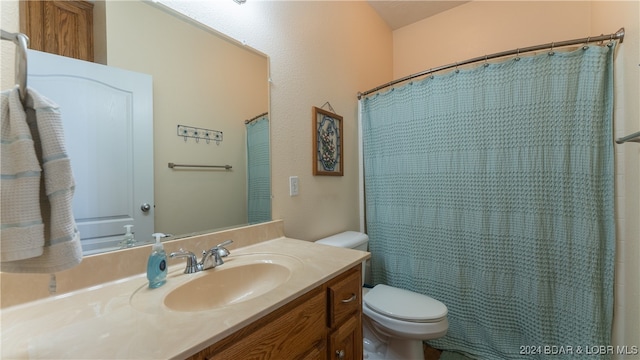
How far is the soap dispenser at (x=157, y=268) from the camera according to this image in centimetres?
72

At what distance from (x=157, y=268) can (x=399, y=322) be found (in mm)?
1121

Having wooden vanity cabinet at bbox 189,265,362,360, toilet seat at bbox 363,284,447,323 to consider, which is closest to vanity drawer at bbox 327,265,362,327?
wooden vanity cabinet at bbox 189,265,362,360

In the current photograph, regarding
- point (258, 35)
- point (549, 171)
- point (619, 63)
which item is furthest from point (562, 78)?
point (258, 35)

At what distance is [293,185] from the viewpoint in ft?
4.57

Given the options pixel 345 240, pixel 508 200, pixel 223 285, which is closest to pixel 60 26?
pixel 223 285

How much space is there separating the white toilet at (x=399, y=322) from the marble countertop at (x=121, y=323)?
2.34 feet

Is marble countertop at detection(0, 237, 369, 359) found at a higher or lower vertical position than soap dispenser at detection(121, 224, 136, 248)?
lower

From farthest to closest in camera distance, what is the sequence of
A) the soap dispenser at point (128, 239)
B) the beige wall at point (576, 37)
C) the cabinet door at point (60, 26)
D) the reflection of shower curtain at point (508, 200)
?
the reflection of shower curtain at point (508, 200)
the beige wall at point (576, 37)
the soap dispenser at point (128, 239)
the cabinet door at point (60, 26)

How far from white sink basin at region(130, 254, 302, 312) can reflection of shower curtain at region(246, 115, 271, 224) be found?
263mm

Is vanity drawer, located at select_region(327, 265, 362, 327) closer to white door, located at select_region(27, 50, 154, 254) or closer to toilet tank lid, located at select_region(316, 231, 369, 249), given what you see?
toilet tank lid, located at select_region(316, 231, 369, 249)

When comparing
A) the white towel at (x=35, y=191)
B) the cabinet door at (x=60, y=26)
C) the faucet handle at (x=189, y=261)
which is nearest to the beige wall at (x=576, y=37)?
the faucet handle at (x=189, y=261)

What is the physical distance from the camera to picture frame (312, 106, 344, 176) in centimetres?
153

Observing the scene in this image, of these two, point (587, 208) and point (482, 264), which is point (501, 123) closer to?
point (587, 208)

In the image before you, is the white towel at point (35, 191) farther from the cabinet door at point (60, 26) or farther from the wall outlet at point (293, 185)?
the wall outlet at point (293, 185)
